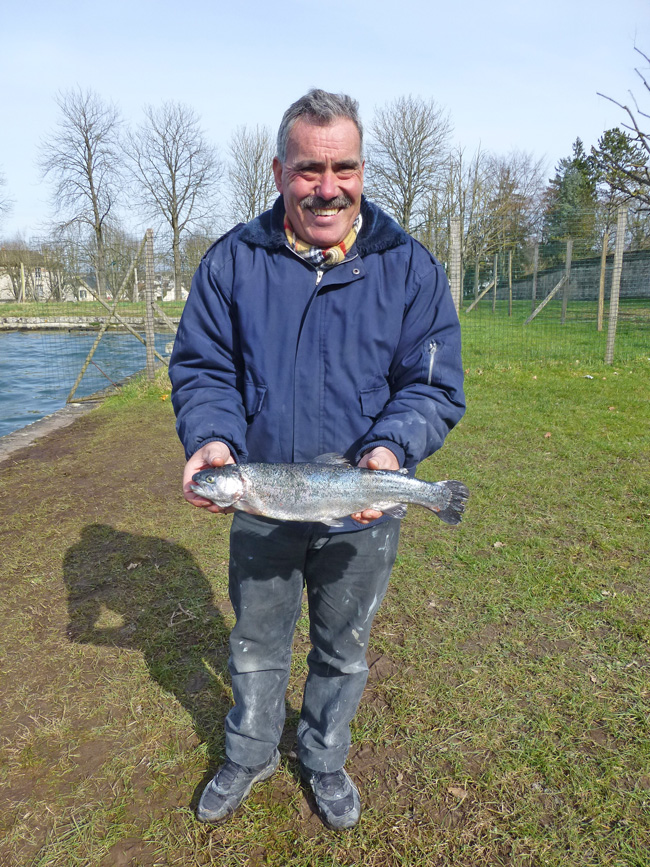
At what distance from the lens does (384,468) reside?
7.81 ft

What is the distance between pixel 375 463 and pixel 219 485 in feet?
2.03

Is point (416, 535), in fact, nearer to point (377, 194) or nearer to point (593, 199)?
point (377, 194)

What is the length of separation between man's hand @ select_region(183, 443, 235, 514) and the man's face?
95 cm

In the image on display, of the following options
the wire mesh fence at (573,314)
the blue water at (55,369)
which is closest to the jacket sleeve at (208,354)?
the blue water at (55,369)

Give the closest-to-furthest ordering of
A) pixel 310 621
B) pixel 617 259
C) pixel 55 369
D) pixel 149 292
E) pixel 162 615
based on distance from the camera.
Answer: pixel 310 621 < pixel 162 615 < pixel 149 292 < pixel 617 259 < pixel 55 369

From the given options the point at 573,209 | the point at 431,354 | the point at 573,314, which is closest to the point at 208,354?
the point at 431,354

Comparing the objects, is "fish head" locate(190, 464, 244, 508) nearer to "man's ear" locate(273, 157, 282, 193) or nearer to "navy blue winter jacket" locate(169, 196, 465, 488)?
"navy blue winter jacket" locate(169, 196, 465, 488)

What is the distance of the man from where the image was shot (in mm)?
2406

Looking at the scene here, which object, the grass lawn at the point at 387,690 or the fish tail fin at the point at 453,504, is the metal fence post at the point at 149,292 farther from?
the fish tail fin at the point at 453,504

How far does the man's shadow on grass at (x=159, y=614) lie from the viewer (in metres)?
3.63

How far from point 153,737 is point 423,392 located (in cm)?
243

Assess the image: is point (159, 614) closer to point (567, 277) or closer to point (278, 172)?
point (278, 172)

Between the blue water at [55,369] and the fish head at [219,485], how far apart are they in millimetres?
9837

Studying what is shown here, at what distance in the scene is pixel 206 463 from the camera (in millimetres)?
2396
